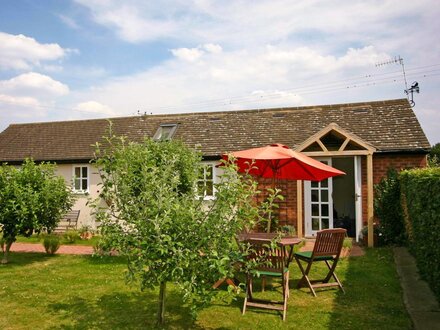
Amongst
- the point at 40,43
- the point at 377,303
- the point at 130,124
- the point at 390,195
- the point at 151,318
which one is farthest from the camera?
the point at 130,124

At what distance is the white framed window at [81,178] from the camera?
57.3 ft

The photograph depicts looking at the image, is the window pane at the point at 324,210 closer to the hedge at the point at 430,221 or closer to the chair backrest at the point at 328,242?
the chair backrest at the point at 328,242

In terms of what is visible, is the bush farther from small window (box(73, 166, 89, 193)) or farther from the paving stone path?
small window (box(73, 166, 89, 193))

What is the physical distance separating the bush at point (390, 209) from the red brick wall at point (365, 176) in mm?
376

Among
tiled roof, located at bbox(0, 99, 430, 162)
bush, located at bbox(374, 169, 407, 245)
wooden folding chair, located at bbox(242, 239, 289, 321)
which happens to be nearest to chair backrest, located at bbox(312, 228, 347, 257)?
wooden folding chair, located at bbox(242, 239, 289, 321)

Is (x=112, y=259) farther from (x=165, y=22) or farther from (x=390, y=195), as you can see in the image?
(x=390, y=195)

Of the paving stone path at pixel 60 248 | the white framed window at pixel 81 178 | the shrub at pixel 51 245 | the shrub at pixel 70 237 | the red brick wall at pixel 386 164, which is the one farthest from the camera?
the white framed window at pixel 81 178

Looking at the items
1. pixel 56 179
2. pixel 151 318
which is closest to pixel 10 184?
pixel 56 179

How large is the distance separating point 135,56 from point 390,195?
31.5 feet

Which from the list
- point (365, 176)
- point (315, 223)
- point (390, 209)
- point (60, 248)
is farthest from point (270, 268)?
point (60, 248)

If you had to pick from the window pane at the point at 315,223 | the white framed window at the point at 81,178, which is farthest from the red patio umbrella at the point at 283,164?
the white framed window at the point at 81,178

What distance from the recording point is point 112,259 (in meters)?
10.7

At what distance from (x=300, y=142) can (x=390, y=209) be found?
436 centimetres

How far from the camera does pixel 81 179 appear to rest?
17.5 metres
